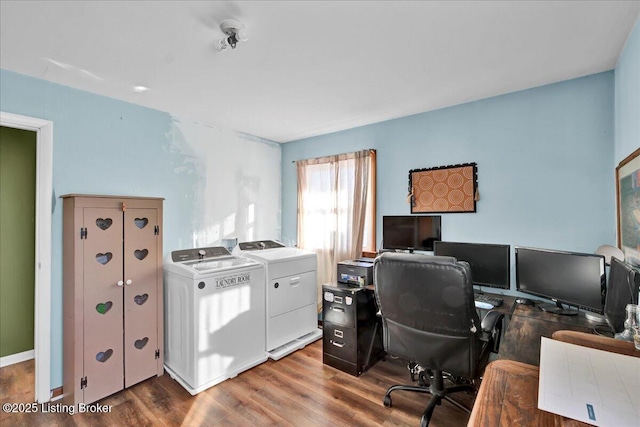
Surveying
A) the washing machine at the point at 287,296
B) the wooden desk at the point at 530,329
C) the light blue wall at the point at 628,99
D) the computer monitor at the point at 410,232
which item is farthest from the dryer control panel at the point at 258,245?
the light blue wall at the point at 628,99

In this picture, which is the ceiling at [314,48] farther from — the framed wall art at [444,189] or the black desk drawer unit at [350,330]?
the black desk drawer unit at [350,330]

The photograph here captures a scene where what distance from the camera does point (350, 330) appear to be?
2.62m

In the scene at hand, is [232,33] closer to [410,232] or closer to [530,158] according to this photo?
[410,232]

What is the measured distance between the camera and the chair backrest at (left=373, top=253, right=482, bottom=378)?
1.64 m

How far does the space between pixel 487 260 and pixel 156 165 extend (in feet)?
10.2

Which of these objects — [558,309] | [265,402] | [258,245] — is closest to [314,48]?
[258,245]

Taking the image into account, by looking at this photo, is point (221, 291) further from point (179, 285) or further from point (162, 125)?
point (162, 125)

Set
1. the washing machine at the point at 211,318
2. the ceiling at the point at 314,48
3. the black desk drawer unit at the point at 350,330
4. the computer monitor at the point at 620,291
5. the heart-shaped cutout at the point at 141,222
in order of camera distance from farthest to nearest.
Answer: the black desk drawer unit at the point at 350,330, the heart-shaped cutout at the point at 141,222, the washing machine at the point at 211,318, the ceiling at the point at 314,48, the computer monitor at the point at 620,291

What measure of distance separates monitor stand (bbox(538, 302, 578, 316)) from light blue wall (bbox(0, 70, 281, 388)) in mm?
2993

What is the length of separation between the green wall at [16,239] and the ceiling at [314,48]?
1169mm

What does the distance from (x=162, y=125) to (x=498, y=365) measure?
3.19 meters

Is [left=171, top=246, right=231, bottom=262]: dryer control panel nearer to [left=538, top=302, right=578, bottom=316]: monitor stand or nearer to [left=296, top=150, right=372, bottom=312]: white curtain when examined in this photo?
[left=296, top=150, right=372, bottom=312]: white curtain

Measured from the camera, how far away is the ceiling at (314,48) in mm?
1485

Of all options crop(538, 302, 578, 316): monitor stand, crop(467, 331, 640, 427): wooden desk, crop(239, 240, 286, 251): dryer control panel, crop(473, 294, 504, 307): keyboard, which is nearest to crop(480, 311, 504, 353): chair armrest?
crop(473, 294, 504, 307): keyboard
